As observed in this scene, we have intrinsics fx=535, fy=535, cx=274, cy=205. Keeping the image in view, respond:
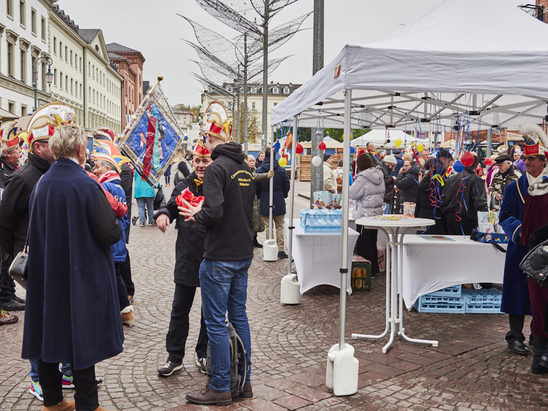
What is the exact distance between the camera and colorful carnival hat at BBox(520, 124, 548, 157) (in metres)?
4.61

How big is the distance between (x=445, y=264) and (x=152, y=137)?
3878 mm

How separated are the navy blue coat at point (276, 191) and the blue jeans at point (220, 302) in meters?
6.09

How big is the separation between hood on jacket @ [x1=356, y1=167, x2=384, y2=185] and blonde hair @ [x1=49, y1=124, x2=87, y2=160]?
5380 millimetres

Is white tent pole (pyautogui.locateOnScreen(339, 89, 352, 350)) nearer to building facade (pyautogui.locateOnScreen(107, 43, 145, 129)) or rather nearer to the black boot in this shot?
the black boot

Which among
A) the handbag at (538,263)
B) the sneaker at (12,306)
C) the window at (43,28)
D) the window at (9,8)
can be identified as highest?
the window at (43,28)

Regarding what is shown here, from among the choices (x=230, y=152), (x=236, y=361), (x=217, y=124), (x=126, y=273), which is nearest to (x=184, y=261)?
(x=236, y=361)

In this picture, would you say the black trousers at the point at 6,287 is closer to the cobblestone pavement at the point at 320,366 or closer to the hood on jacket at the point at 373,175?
the cobblestone pavement at the point at 320,366

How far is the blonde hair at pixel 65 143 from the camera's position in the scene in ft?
10.7

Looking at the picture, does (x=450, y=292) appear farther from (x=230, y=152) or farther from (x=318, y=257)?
(x=230, y=152)

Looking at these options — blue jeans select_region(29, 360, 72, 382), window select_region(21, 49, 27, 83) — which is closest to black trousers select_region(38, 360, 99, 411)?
blue jeans select_region(29, 360, 72, 382)

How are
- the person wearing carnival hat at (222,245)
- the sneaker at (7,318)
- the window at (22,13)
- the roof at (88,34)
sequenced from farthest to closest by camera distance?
the roof at (88,34)
the window at (22,13)
the sneaker at (7,318)
the person wearing carnival hat at (222,245)

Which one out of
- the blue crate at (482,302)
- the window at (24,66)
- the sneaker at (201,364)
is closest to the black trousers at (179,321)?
the sneaker at (201,364)

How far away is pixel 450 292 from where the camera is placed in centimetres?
652

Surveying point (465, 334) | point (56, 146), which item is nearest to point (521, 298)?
point (465, 334)
